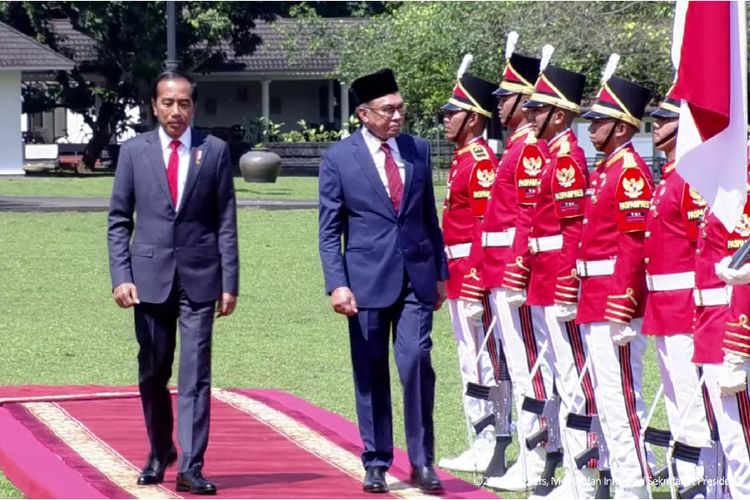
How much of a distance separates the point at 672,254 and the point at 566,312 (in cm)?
97

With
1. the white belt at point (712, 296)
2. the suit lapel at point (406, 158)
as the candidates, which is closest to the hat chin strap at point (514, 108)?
the suit lapel at point (406, 158)

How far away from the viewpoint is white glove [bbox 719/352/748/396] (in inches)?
259

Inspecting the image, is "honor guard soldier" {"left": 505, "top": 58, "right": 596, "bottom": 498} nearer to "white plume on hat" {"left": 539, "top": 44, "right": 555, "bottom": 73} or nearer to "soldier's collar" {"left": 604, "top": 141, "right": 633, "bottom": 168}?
"white plume on hat" {"left": 539, "top": 44, "right": 555, "bottom": 73}

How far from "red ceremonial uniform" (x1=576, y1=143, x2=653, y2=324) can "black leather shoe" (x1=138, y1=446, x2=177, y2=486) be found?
2193 millimetres

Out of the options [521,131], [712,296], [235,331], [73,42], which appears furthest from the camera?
[73,42]

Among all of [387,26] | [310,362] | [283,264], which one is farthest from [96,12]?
[310,362]

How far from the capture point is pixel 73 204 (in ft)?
104

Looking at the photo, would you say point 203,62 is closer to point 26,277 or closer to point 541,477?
point 26,277

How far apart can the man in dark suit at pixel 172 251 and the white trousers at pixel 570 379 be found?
173cm

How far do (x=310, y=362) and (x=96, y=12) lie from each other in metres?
35.2

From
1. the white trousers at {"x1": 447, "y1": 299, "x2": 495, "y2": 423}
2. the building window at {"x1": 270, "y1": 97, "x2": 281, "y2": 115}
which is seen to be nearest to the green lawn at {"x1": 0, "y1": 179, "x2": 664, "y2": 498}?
the white trousers at {"x1": 447, "y1": 299, "x2": 495, "y2": 423}

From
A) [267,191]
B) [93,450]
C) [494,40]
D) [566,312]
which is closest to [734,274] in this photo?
[566,312]

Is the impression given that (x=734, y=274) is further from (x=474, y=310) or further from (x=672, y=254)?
(x=474, y=310)

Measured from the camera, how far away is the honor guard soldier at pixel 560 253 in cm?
826
